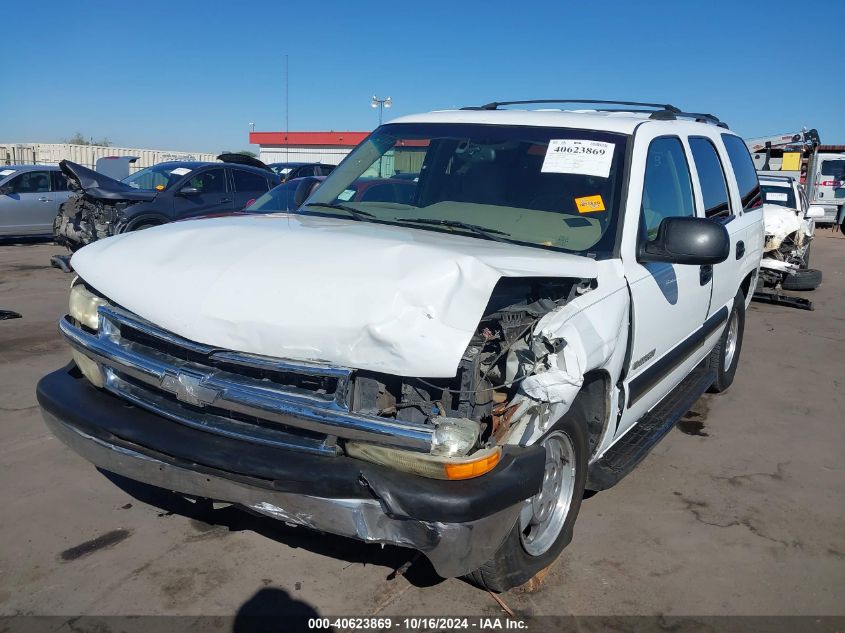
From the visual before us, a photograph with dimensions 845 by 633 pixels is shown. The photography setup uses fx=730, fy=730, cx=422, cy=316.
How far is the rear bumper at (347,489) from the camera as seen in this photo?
2412mm

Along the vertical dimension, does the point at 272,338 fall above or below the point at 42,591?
above

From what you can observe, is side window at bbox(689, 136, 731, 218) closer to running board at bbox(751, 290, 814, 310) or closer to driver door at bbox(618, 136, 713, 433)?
driver door at bbox(618, 136, 713, 433)

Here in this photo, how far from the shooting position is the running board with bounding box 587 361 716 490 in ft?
11.6

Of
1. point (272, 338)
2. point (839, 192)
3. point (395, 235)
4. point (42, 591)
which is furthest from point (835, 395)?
point (839, 192)

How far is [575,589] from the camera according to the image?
3.22 metres

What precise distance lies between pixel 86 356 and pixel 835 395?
5851mm

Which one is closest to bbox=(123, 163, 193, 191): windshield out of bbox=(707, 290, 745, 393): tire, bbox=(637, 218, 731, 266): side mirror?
bbox=(707, 290, 745, 393): tire

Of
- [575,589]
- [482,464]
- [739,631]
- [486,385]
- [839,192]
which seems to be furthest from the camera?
[839,192]

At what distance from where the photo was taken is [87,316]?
10.7 feet

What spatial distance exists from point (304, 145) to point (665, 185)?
4100 cm

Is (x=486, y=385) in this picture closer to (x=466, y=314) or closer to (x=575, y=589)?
(x=466, y=314)

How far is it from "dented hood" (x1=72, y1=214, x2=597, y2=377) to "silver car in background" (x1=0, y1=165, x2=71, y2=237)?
13.2 metres

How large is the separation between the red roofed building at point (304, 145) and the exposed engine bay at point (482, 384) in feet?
119

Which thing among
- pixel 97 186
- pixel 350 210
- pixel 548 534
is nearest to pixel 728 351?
pixel 548 534
